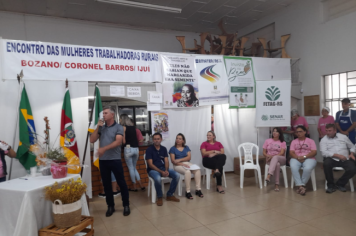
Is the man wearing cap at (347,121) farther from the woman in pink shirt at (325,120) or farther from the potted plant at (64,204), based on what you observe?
the potted plant at (64,204)

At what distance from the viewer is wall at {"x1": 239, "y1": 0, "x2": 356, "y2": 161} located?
584 centimetres

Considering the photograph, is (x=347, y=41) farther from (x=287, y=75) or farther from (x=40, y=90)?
(x=40, y=90)

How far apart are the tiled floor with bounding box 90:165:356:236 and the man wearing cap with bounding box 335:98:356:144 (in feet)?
5.25

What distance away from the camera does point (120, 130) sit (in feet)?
11.1

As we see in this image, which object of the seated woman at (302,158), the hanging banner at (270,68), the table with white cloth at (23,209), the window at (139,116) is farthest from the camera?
the window at (139,116)

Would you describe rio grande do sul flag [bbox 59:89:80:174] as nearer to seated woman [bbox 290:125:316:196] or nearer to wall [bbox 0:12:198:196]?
wall [bbox 0:12:198:196]

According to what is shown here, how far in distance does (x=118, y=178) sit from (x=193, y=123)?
229cm

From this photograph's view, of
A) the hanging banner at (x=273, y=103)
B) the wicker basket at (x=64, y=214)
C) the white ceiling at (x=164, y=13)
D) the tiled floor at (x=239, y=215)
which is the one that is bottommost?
the tiled floor at (x=239, y=215)

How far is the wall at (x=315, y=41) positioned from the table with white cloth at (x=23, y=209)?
6308 millimetres

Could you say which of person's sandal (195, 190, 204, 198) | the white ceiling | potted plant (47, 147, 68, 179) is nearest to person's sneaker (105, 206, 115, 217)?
potted plant (47, 147, 68, 179)

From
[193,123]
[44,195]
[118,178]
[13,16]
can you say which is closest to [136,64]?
[193,123]

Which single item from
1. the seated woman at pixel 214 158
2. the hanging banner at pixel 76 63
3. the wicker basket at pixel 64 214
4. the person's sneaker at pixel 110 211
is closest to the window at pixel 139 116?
the hanging banner at pixel 76 63

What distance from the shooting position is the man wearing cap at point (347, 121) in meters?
5.16

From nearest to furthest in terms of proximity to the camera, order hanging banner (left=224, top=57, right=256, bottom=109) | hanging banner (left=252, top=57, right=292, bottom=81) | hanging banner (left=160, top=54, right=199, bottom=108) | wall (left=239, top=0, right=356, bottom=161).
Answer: hanging banner (left=160, top=54, right=199, bottom=108)
hanging banner (left=224, top=57, right=256, bottom=109)
wall (left=239, top=0, right=356, bottom=161)
hanging banner (left=252, top=57, right=292, bottom=81)
